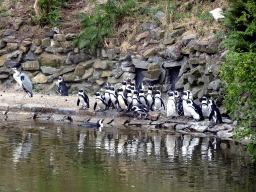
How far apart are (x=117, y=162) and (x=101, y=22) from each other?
12714mm

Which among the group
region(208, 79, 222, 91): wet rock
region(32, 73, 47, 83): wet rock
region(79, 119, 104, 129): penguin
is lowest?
region(79, 119, 104, 129): penguin

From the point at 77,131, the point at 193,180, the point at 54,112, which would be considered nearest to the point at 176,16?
the point at 54,112

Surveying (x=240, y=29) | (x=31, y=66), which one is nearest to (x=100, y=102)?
(x=240, y=29)

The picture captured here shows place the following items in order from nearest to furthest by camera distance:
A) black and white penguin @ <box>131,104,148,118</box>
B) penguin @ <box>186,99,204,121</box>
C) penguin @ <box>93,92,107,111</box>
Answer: penguin @ <box>186,99,204,121</box> < black and white penguin @ <box>131,104,148,118</box> < penguin @ <box>93,92,107,111</box>

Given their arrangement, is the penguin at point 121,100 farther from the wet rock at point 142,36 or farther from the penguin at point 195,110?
the wet rock at point 142,36

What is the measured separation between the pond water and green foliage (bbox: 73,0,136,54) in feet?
25.5

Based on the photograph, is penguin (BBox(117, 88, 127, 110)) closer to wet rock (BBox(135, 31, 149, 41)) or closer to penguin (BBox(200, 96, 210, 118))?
penguin (BBox(200, 96, 210, 118))

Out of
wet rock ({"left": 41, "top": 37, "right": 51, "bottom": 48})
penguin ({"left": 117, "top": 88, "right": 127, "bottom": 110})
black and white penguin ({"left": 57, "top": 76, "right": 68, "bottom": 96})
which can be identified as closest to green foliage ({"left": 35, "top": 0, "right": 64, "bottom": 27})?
wet rock ({"left": 41, "top": 37, "right": 51, "bottom": 48})

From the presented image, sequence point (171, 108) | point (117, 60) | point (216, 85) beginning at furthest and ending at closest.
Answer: point (117, 60)
point (171, 108)
point (216, 85)

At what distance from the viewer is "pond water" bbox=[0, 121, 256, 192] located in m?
7.37

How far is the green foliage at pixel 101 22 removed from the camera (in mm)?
19984

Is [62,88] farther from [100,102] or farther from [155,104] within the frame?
[155,104]

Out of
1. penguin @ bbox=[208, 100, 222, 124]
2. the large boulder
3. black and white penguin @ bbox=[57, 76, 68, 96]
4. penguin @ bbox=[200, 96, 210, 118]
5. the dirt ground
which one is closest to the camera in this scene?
penguin @ bbox=[208, 100, 222, 124]

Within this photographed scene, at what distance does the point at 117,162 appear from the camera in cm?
901
